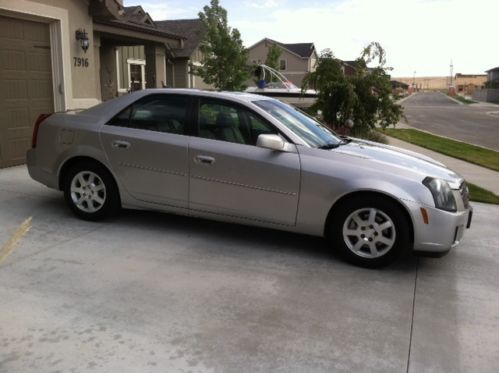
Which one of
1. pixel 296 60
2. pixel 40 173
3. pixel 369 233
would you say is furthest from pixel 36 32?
pixel 296 60

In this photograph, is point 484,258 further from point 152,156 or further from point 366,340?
point 152,156

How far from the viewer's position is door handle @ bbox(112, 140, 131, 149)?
5.61m

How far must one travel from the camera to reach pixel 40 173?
20.1 feet

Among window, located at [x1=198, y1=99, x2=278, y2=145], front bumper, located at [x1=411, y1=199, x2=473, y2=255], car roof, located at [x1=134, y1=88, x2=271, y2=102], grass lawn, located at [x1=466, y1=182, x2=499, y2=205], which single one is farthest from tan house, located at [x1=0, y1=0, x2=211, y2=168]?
grass lawn, located at [x1=466, y1=182, x2=499, y2=205]

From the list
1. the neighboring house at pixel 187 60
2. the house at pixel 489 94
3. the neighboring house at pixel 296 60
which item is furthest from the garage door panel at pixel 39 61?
the house at pixel 489 94

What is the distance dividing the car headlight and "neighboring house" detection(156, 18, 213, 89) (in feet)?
73.9

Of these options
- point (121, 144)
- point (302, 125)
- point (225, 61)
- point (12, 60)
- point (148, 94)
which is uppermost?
point (225, 61)

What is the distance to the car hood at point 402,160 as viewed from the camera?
4974 millimetres

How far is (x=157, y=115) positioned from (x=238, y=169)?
3.93 feet

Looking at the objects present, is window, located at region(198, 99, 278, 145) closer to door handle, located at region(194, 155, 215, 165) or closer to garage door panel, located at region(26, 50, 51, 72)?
door handle, located at region(194, 155, 215, 165)

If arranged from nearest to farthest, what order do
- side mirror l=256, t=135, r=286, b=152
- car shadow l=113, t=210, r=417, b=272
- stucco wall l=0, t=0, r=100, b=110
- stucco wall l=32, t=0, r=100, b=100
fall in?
side mirror l=256, t=135, r=286, b=152 < car shadow l=113, t=210, r=417, b=272 < stucco wall l=0, t=0, r=100, b=110 < stucco wall l=32, t=0, r=100, b=100

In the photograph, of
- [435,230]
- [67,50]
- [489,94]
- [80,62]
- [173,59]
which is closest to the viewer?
[435,230]

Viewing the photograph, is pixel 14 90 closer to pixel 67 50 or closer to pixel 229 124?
pixel 67 50

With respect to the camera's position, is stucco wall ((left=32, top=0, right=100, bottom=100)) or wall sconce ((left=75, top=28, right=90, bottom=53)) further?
wall sconce ((left=75, top=28, right=90, bottom=53))
